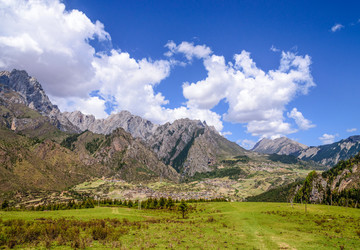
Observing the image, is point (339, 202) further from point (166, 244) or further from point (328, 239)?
point (166, 244)

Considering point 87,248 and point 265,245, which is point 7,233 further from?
point 265,245

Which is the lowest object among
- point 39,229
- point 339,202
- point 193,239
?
point 339,202

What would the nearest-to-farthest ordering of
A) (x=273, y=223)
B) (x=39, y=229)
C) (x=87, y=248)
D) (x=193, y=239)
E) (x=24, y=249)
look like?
(x=24, y=249), (x=87, y=248), (x=39, y=229), (x=193, y=239), (x=273, y=223)

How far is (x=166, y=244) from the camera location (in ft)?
108

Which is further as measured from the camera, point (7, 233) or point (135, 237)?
point (135, 237)

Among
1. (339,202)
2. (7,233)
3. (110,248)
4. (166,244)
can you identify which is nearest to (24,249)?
(7,233)

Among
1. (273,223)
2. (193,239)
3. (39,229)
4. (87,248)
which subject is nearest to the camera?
(87,248)

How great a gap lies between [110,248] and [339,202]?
582 feet

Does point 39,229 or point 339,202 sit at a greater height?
point 39,229

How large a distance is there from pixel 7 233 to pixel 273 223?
192 feet

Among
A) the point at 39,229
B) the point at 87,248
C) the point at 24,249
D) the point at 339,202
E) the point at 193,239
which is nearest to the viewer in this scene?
the point at 24,249

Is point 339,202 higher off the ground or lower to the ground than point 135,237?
lower

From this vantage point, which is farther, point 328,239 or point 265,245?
point 328,239

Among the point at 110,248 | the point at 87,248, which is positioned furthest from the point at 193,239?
the point at 87,248
